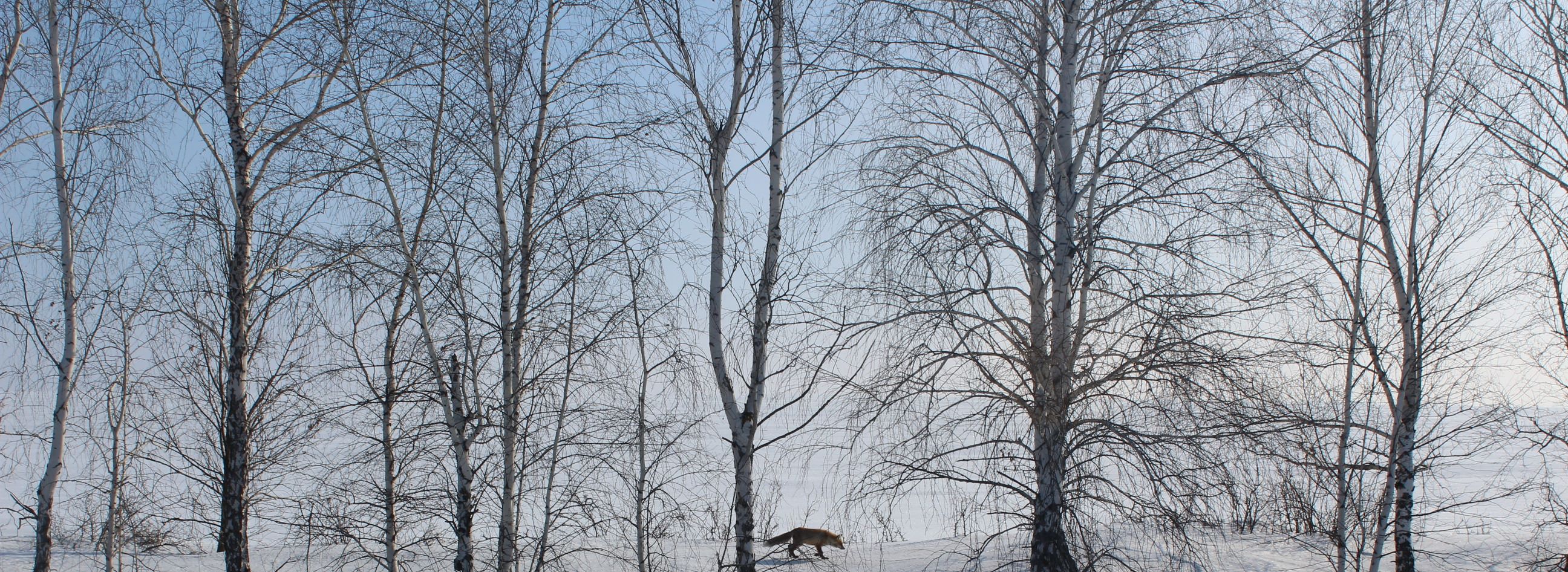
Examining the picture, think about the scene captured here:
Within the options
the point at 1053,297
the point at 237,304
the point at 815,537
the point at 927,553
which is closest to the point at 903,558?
the point at 927,553

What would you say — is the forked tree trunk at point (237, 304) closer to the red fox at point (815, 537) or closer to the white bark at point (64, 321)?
the white bark at point (64, 321)

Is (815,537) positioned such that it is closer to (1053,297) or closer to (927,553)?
(927,553)

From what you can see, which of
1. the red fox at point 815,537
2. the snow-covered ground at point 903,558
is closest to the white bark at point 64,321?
the snow-covered ground at point 903,558

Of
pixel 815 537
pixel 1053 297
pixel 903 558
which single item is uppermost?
pixel 1053 297

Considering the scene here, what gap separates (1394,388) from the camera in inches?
374

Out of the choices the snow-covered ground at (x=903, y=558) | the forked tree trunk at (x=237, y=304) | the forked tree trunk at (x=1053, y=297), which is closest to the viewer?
the forked tree trunk at (x=1053, y=297)

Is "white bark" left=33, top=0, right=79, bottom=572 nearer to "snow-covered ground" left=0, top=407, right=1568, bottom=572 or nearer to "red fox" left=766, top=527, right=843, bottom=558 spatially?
"snow-covered ground" left=0, top=407, right=1568, bottom=572

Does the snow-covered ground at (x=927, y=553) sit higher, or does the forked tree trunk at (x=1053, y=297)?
the forked tree trunk at (x=1053, y=297)

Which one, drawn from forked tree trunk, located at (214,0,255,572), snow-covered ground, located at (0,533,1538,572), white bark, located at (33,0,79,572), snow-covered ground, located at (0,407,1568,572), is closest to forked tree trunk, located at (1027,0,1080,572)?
snow-covered ground, located at (0,407,1568,572)

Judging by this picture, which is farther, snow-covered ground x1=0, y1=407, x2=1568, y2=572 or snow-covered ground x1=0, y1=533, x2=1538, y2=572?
snow-covered ground x1=0, y1=533, x2=1538, y2=572

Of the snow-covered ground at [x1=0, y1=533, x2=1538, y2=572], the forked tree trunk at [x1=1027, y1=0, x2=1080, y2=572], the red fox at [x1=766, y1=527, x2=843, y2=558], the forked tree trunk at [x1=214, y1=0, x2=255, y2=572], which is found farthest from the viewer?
the snow-covered ground at [x1=0, y1=533, x2=1538, y2=572]

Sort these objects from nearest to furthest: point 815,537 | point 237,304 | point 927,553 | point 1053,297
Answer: point 1053,297
point 237,304
point 815,537
point 927,553

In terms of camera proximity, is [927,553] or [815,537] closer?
[815,537]

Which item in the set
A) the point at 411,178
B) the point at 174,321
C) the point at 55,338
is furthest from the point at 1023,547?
the point at 55,338
